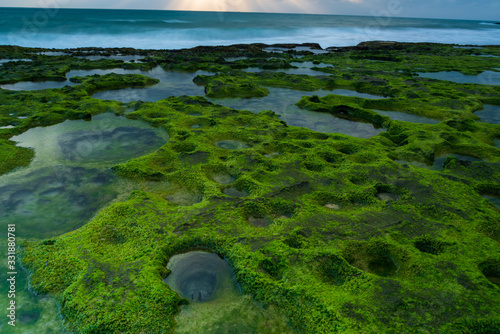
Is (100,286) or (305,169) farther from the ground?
(305,169)

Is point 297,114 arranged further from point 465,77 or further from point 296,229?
point 465,77

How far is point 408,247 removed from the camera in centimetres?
498

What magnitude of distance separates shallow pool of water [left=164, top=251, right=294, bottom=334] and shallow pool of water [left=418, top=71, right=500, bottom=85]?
22.8 m

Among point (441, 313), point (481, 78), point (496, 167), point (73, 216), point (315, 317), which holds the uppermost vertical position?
point (481, 78)

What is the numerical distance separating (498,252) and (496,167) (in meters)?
4.28

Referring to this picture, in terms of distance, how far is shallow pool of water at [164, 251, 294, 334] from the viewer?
3.81m

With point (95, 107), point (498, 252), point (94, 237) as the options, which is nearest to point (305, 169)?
point (498, 252)

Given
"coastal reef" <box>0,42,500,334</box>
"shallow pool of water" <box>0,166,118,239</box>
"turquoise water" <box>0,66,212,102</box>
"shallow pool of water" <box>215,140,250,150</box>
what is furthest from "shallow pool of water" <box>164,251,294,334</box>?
"turquoise water" <box>0,66,212,102</box>

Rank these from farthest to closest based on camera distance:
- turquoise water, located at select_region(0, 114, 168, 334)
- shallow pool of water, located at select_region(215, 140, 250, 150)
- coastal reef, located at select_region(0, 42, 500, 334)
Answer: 1. shallow pool of water, located at select_region(215, 140, 250, 150)
2. turquoise water, located at select_region(0, 114, 168, 334)
3. coastal reef, located at select_region(0, 42, 500, 334)

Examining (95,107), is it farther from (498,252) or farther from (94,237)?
(498,252)

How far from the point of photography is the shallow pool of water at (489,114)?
12.4 m

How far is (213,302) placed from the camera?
4191 mm

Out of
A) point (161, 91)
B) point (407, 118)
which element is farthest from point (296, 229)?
point (161, 91)

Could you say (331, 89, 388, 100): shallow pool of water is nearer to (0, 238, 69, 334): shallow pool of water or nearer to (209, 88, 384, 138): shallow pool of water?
(209, 88, 384, 138): shallow pool of water
